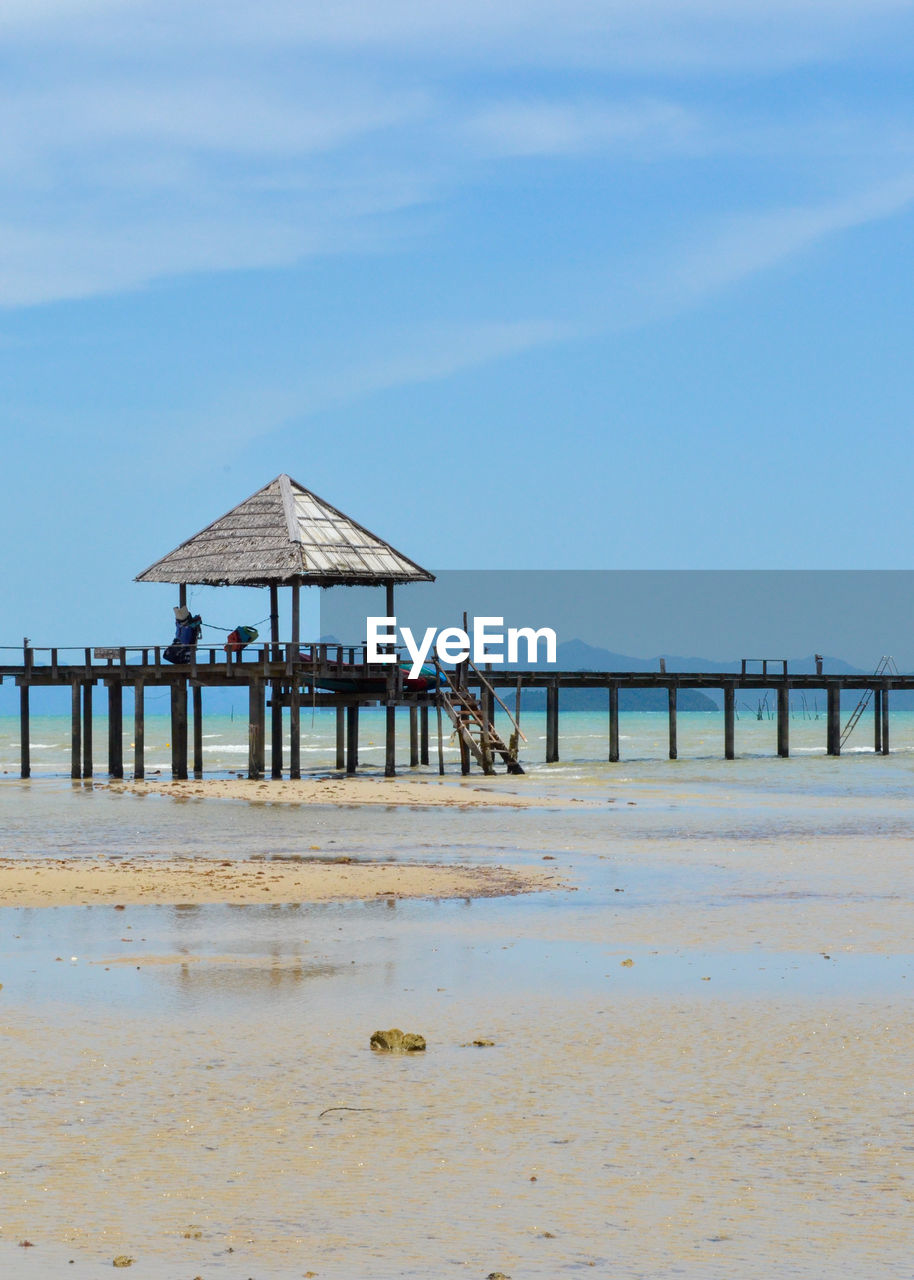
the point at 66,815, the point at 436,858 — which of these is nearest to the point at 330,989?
the point at 436,858

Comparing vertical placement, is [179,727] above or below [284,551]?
below

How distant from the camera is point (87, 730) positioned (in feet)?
124

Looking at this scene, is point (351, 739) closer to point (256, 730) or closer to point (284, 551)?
point (256, 730)

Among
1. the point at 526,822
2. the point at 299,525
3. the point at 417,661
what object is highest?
the point at 299,525

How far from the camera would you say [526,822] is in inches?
1014

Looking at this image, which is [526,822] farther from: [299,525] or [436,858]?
[299,525]

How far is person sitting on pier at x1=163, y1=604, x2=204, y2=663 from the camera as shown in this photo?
3606cm

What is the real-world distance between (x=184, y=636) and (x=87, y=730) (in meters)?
3.30

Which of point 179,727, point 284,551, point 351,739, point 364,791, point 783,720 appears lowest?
point 364,791

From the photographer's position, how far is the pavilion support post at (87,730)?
123ft

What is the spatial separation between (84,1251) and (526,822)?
20.0 metres

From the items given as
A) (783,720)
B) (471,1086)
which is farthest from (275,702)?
(471,1086)


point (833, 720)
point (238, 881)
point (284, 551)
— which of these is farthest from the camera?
point (833, 720)

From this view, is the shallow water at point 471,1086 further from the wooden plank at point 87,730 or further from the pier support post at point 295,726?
the wooden plank at point 87,730
